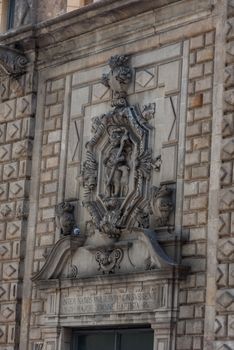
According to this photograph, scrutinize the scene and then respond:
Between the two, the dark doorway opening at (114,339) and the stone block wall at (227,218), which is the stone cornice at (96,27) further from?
the dark doorway opening at (114,339)

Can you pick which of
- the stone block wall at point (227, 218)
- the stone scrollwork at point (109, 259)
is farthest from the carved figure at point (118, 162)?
the stone block wall at point (227, 218)

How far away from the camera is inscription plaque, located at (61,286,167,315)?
55.8 ft

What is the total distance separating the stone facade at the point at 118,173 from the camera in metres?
16.8

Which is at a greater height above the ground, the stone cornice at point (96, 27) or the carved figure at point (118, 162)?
the stone cornice at point (96, 27)

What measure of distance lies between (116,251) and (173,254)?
45.1 inches

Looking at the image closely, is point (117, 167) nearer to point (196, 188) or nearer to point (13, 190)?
point (196, 188)

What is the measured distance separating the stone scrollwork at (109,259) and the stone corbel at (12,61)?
149 inches

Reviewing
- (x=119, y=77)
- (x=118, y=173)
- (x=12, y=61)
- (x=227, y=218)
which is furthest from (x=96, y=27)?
(x=227, y=218)

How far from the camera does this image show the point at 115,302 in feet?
58.0

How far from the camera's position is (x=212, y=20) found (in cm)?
1730

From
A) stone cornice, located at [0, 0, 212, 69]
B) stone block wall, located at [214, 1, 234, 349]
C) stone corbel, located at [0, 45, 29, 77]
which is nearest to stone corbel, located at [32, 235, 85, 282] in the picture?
stone block wall, located at [214, 1, 234, 349]

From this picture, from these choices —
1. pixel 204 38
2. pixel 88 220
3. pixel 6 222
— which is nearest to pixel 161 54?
pixel 204 38

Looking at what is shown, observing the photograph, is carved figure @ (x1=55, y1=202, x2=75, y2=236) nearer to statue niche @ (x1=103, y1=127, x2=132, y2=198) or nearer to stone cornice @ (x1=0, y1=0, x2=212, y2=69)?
statue niche @ (x1=103, y1=127, x2=132, y2=198)

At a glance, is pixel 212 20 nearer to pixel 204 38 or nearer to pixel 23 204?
pixel 204 38
